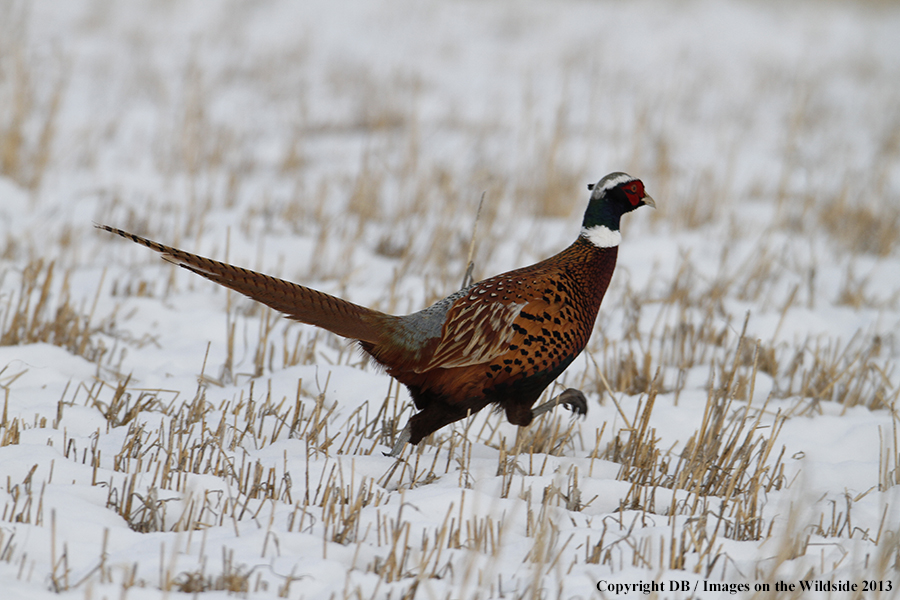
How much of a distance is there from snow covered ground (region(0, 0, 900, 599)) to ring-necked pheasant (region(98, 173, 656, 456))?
0.67 ft

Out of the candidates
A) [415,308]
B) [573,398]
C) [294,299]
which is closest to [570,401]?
[573,398]

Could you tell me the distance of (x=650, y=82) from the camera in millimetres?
10758

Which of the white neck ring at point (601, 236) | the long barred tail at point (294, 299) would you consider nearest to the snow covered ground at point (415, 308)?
the long barred tail at point (294, 299)

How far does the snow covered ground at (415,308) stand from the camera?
6.56ft

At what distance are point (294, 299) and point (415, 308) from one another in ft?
6.56

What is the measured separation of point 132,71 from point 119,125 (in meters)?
1.85

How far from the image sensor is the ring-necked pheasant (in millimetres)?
2619

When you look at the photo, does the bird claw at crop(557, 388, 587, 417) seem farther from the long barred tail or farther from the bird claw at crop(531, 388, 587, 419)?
the long barred tail

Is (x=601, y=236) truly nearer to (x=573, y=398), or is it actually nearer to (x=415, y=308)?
(x=573, y=398)

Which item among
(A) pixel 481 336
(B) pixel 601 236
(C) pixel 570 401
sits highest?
(B) pixel 601 236

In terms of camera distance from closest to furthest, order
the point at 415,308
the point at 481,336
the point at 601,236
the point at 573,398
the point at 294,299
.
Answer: the point at 294,299 → the point at 481,336 → the point at 601,236 → the point at 573,398 → the point at 415,308

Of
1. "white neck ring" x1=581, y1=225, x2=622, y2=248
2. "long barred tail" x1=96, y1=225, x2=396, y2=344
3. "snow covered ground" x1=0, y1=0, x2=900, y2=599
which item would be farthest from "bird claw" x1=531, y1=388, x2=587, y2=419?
"long barred tail" x1=96, y1=225, x2=396, y2=344

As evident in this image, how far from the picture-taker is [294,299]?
8.12 feet

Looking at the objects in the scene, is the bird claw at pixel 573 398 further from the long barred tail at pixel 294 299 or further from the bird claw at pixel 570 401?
the long barred tail at pixel 294 299
